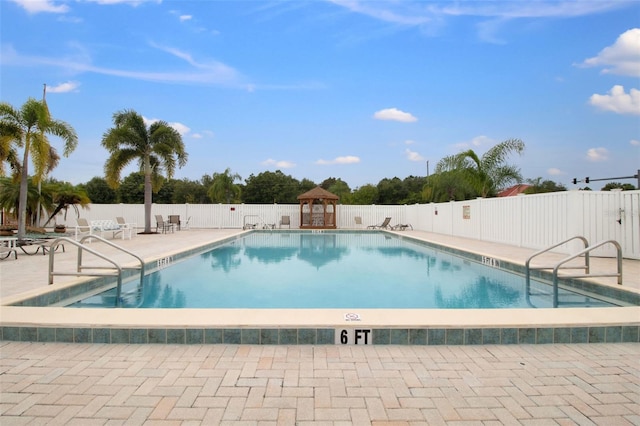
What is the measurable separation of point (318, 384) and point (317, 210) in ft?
66.8

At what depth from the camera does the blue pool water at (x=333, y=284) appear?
5277 millimetres

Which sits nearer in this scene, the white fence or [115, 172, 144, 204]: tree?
the white fence

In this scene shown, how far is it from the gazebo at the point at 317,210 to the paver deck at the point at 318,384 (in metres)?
18.1

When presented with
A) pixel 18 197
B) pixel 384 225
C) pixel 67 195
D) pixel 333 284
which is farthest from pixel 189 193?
pixel 333 284

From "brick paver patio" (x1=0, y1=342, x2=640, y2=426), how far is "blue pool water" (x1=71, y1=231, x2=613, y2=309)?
2142 millimetres

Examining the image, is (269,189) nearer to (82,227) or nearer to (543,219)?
(82,227)

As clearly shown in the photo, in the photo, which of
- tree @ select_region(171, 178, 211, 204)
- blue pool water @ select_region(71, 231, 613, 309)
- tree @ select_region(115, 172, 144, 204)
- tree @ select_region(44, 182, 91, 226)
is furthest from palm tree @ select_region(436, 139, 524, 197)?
tree @ select_region(115, 172, 144, 204)

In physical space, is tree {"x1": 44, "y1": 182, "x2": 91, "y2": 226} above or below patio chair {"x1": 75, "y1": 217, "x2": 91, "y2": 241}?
above

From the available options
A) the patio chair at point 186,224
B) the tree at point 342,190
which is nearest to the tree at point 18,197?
the patio chair at point 186,224

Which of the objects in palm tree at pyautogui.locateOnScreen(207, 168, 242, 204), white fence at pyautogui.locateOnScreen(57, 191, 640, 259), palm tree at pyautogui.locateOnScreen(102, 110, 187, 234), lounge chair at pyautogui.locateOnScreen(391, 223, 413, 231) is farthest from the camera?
palm tree at pyautogui.locateOnScreen(207, 168, 242, 204)

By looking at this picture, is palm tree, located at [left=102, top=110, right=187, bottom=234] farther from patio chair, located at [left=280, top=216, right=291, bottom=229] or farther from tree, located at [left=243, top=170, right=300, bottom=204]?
tree, located at [left=243, top=170, right=300, bottom=204]

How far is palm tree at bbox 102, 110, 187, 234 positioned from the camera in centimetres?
1598

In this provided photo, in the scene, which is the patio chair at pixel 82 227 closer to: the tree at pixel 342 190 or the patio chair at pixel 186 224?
the patio chair at pixel 186 224

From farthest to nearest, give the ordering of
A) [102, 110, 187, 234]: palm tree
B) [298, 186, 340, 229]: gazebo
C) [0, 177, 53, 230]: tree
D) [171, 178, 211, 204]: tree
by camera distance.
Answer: [171, 178, 211, 204]: tree < [298, 186, 340, 229]: gazebo < [102, 110, 187, 234]: palm tree < [0, 177, 53, 230]: tree
